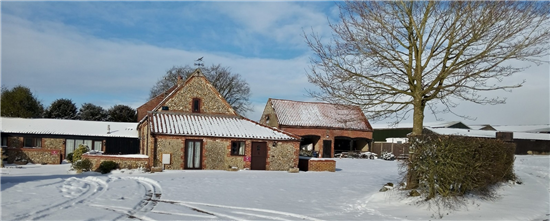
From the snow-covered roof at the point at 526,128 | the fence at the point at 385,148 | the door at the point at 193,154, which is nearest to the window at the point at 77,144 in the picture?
the door at the point at 193,154

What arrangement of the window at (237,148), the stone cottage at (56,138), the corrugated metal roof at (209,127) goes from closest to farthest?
the corrugated metal roof at (209,127) → the window at (237,148) → the stone cottage at (56,138)

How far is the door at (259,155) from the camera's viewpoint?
29.0 meters

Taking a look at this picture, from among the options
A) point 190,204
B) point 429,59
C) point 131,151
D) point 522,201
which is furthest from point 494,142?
point 131,151

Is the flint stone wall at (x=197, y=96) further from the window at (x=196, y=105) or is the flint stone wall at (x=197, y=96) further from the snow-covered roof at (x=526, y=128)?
the snow-covered roof at (x=526, y=128)

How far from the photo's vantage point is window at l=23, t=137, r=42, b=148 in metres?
37.0

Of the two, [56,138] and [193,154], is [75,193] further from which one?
[56,138]

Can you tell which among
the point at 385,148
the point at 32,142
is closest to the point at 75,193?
the point at 32,142

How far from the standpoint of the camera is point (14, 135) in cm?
3638

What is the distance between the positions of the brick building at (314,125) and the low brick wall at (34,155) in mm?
20599

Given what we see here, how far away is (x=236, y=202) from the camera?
14180 millimetres

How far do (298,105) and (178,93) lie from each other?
67.8 feet

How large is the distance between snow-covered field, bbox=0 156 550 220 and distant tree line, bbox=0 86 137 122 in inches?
1576

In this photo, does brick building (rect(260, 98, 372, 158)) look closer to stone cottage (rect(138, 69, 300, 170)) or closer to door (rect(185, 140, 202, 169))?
stone cottage (rect(138, 69, 300, 170))

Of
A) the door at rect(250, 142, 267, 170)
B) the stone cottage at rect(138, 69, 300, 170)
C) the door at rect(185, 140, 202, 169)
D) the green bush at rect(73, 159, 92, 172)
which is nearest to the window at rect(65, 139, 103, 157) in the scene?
the stone cottage at rect(138, 69, 300, 170)
